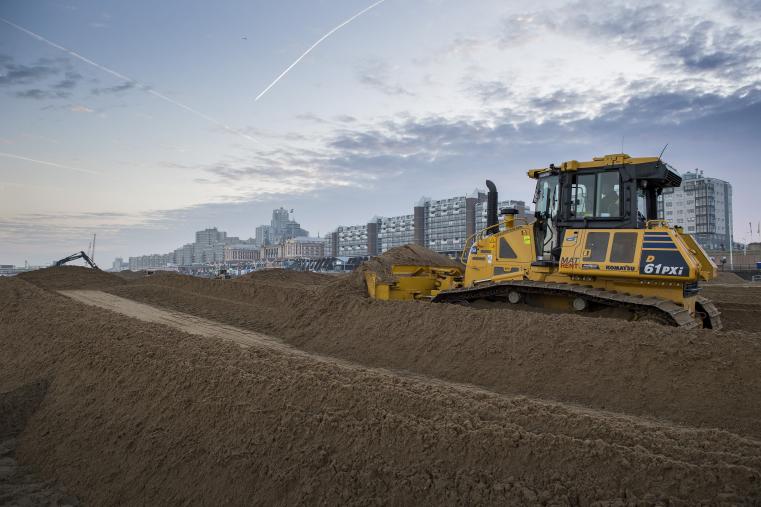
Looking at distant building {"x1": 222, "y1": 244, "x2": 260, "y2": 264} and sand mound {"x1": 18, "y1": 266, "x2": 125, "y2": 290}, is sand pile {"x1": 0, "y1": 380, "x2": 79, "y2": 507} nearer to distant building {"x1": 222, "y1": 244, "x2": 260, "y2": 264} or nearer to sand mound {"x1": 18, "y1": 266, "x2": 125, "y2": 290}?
sand mound {"x1": 18, "y1": 266, "x2": 125, "y2": 290}

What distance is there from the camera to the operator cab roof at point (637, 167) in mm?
9078

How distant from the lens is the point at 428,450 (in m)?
4.48

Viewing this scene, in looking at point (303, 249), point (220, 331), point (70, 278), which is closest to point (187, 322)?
point (220, 331)

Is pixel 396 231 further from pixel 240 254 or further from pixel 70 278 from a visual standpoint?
pixel 70 278

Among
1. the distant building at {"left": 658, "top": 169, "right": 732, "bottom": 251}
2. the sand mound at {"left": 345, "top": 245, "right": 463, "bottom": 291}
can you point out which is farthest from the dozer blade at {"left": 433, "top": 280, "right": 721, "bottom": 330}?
the distant building at {"left": 658, "top": 169, "right": 732, "bottom": 251}

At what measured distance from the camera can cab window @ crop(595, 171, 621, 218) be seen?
9.30 meters

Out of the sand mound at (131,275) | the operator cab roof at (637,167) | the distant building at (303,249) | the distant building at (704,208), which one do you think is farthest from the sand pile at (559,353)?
the distant building at (303,249)

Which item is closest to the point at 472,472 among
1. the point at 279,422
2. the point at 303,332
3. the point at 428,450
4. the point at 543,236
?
the point at 428,450

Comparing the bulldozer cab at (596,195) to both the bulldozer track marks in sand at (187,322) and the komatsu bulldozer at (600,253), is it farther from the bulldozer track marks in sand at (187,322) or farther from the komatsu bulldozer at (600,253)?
the bulldozer track marks in sand at (187,322)

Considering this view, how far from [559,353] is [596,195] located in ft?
11.0

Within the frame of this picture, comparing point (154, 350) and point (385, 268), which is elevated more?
point (385, 268)

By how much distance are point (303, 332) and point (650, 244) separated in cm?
742

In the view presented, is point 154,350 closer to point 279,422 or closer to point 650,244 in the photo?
point 279,422

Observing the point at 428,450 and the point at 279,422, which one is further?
the point at 279,422
